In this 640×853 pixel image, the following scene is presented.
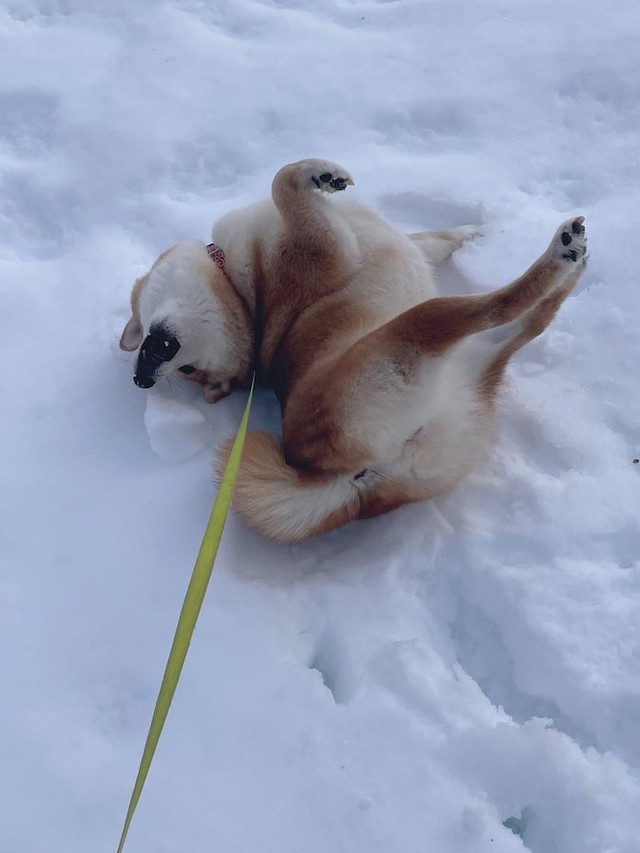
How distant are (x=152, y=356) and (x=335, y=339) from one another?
0.55 metres

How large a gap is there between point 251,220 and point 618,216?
1299 mm

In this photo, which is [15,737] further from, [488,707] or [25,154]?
[25,154]

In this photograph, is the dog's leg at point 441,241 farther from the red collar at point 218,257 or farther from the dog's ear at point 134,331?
the dog's ear at point 134,331

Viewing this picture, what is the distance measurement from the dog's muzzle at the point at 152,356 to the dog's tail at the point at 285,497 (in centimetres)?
40

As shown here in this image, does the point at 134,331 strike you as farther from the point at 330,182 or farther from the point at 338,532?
the point at 338,532

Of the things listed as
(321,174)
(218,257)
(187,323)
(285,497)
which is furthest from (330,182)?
(285,497)

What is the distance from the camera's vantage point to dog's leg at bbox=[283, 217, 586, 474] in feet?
6.77

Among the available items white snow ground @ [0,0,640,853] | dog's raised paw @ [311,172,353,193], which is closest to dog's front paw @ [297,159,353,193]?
dog's raised paw @ [311,172,353,193]

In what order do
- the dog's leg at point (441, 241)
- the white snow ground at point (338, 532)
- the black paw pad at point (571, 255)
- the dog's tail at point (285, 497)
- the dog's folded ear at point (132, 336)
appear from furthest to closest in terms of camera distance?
the dog's leg at point (441, 241) → the dog's folded ear at point (132, 336) → the black paw pad at point (571, 255) → the dog's tail at point (285, 497) → the white snow ground at point (338, 532)

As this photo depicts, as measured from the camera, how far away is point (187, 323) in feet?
8.03

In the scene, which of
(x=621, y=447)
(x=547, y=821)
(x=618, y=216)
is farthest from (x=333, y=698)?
(x=618, y=216)

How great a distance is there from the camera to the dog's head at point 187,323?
2.37 metres

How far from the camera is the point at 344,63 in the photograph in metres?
3.38

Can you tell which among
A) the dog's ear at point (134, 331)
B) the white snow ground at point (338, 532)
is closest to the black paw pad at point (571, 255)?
the white snow ground at point (338, 532)
